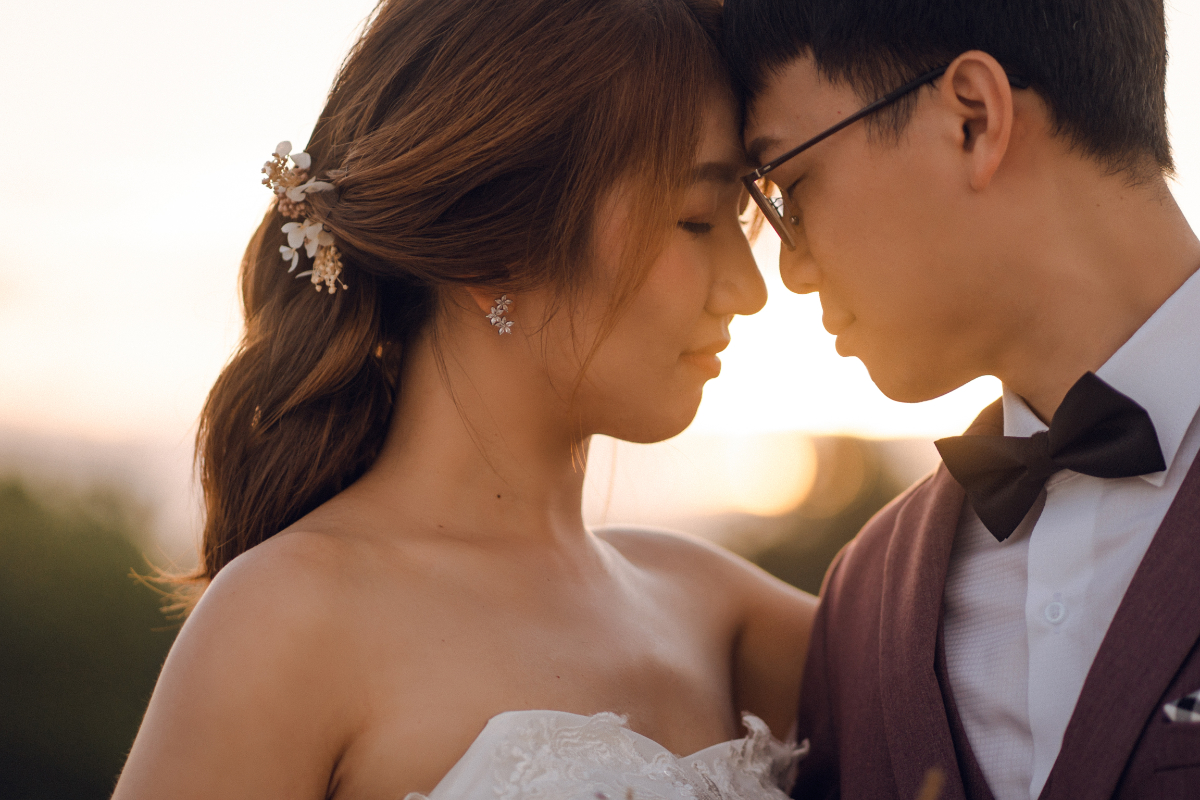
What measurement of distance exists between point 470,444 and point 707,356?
2.04 ft

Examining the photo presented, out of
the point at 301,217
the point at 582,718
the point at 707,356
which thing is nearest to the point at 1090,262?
the point at 707,356

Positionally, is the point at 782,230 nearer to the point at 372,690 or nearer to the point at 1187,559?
the point at 1187,559

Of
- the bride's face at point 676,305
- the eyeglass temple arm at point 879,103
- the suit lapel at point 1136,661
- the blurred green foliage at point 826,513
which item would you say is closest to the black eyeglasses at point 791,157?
the eyeglass temple arm at point 879,103

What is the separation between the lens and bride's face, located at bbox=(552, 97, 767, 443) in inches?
88.2

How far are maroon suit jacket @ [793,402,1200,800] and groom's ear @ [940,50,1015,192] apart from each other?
684mm

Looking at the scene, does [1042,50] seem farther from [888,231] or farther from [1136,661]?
[1136,661]

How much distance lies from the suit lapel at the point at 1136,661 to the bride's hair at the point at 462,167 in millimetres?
1169

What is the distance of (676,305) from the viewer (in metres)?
2.26

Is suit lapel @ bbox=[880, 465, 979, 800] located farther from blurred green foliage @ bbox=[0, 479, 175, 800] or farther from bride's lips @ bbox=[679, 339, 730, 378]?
blurred green foliage @ bbox=[0, 479, 175, 800]

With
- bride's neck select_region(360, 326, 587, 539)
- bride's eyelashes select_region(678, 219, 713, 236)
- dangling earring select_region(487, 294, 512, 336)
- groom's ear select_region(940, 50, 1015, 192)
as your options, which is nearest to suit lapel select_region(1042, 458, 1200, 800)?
groom's ear select_region(940, 50, 1015, 192)

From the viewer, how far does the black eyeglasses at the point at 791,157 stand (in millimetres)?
2062

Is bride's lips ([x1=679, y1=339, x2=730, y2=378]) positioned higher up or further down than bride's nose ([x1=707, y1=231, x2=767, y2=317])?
further down

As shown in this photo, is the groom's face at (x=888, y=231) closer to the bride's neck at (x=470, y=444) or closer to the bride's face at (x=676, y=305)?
the bride's face at (x=676, y=305)

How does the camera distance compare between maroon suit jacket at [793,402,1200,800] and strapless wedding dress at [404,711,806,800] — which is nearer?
maroon suit jacket at [793,402,1200,800]
